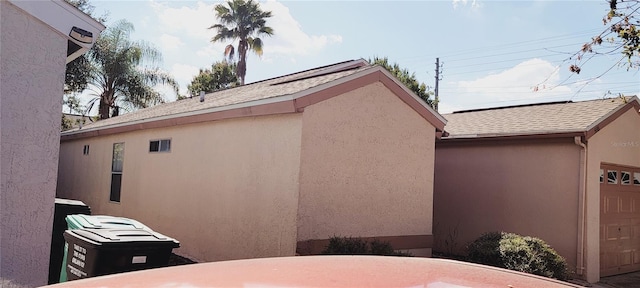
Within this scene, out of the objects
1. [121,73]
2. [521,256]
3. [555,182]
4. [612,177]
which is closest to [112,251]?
[521,256]

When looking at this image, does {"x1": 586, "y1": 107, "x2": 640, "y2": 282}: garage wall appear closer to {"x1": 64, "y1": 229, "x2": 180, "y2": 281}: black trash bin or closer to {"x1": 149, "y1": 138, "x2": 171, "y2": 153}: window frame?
{"x1": 64, "y1": 229, "x2": 180, "y2": 281}: black trash bin

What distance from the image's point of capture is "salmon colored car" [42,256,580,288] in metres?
2.06

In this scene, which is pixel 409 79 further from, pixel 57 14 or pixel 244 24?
pixel 57 14

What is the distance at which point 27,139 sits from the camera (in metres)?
5.20

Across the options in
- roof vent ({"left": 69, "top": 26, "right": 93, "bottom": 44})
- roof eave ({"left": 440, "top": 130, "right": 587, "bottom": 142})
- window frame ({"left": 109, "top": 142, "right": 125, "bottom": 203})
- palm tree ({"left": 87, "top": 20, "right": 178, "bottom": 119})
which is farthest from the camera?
palm tree ({"left": 87, "top": 20, "right": 178, "bottom": 119})

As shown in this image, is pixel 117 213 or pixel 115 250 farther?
pixel 117 213

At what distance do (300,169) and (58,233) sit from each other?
3.45m

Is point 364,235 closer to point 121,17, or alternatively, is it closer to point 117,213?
point 117,213

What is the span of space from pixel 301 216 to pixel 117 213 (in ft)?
24.4

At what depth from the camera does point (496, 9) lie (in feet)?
33.0

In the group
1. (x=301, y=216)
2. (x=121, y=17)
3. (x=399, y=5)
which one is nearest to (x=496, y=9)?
(x=399, y=5)

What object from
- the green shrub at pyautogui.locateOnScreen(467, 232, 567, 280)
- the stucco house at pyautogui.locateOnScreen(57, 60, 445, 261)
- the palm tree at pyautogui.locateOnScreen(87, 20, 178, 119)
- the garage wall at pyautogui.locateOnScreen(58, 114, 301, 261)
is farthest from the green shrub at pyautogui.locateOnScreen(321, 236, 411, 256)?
the palm tree at pyautogui.locateOnScreen(87, 20, 178, 119)

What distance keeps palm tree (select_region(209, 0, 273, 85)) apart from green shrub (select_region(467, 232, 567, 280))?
85.7ft

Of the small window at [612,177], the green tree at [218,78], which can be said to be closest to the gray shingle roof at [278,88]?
the small window at [612,177]
